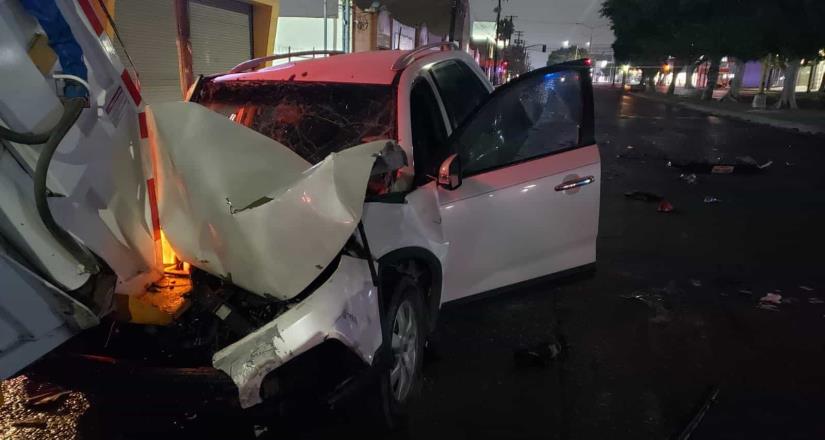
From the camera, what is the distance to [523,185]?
3748 millimetres

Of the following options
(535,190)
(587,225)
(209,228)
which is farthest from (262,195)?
(587,225)

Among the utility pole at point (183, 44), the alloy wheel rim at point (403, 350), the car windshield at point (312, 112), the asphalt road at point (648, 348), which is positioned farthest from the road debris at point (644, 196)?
the utility pole at point (183, 44)

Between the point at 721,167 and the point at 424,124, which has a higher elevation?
the point at 424,124

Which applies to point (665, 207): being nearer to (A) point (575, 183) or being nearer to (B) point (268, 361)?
(A) point (575, 183)

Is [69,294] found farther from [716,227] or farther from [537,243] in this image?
[716,227]

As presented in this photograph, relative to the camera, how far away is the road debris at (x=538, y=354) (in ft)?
12.6

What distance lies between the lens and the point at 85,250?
7.39 feet

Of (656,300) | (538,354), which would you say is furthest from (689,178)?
(538,354)

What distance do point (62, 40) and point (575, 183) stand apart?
117 inches

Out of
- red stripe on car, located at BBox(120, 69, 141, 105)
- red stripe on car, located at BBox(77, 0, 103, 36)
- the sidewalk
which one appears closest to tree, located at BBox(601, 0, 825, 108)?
the sidewalk

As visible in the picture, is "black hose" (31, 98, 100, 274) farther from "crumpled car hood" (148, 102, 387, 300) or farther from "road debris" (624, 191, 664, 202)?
"road debris" (624, 191, 664, 202)

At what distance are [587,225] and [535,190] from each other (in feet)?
1.88

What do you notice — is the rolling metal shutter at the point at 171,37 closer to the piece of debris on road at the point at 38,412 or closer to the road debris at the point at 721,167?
the piece of debris on road at the point at 38,412

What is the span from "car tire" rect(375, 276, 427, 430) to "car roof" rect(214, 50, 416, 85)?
4.73ft
